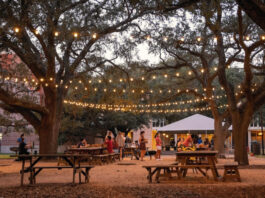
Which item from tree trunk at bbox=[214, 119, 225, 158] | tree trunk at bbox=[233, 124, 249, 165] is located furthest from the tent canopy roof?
tree trunk at bbox=[233, 124, 249, 165]

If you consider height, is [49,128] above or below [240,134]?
above

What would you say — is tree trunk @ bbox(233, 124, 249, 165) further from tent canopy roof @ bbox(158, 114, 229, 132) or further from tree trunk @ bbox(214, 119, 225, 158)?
tent canopy roof @ bbox(158, 114, 229, 132)

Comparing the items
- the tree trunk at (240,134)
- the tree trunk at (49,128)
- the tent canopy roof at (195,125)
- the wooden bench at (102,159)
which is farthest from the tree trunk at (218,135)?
the tree trunk at (49,128)

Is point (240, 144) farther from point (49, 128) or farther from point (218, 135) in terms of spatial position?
point (49, 128)

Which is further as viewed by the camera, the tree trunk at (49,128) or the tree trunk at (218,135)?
the tree trunk at (218,135)

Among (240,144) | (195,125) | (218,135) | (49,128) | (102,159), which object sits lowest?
(102,159)

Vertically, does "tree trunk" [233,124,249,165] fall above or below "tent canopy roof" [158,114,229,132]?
below

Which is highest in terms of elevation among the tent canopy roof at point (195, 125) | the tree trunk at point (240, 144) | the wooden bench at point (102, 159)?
the tent canopy roof at point (195, 125)

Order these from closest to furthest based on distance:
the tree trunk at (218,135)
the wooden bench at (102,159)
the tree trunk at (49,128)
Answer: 1. the wooden bench at (102,159)
2. the tree trunk at (49,128)
3. the tree trunk at (218,135)

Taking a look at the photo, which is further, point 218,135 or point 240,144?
point 218,135

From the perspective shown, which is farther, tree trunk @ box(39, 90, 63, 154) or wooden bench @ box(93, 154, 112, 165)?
tree trunk @ box(39, 90, 63, 154)

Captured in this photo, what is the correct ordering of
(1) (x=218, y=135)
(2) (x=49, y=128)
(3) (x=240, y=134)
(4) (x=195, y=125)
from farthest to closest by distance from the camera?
(4) (x=195, y=125) → (1) (x=218, y=135) → (2) (x=49, y=128) → (3) (x=240, y=134)

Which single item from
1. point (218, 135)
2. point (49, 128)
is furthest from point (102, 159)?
point (218, 135)

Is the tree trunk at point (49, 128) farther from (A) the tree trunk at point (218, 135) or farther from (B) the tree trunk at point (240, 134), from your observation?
(B) the tree trunk at point (240, 134)
